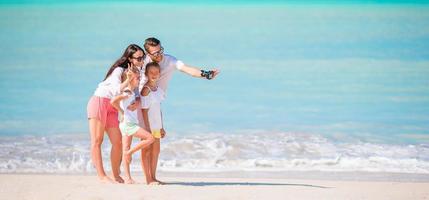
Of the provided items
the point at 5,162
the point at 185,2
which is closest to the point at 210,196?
the point at 5,162

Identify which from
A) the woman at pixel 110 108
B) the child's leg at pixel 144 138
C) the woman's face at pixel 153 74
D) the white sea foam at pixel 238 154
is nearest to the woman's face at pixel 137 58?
the woman at pixel 110 108

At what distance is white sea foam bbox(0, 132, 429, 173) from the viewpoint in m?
9.28

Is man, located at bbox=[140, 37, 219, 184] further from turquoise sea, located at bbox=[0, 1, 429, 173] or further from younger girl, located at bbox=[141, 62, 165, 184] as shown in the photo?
turquoise sea, located at bbox=[0, 1, 429, 173]

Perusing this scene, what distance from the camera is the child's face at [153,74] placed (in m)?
7.46

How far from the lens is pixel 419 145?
10547mm

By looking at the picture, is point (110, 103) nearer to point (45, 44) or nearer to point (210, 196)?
point (210, 196)

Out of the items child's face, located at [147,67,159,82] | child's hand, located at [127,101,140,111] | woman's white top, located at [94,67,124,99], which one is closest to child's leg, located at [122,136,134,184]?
child's hand, located at [127,101,140,111]

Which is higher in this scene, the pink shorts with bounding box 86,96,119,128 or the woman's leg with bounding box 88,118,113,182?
the pink shorts with bounding box 86,96,119,128

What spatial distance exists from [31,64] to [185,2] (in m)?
11.7

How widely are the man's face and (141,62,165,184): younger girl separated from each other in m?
0.11

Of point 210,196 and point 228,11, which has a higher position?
point 228,11

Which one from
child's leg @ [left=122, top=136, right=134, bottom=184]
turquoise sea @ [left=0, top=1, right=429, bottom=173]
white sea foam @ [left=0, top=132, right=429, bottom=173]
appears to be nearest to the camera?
child's leg @ [left=122, top=136, right=134, bottom=184]

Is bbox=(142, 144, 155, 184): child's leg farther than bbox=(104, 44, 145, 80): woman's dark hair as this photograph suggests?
Yes

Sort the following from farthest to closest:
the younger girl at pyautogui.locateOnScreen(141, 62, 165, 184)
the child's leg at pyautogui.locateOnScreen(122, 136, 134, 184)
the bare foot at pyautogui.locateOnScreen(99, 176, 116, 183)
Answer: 1. the bare foot at pyautogui.locateOnScreen(99, 176, 116, 183)
2. the child's leg at pyautogui.locateOnScreen(122, 136, 134, 184)
3. the younger girl at pyautogui.locateOnScreen(141, 62, 165, 184)
